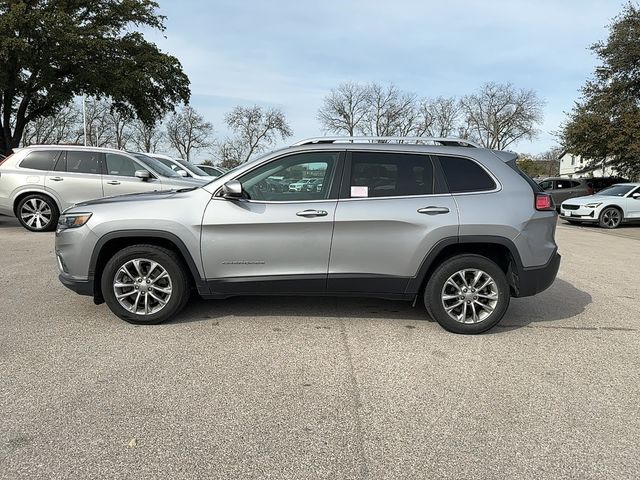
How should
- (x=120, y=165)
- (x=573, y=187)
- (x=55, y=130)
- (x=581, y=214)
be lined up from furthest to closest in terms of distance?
(x=55, y=130) → (x=573, y=187) → (x=581, y=214) → (x=120, y=165)

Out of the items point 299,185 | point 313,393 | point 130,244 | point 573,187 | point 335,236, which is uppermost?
point 573,187

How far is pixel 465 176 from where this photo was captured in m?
4.40

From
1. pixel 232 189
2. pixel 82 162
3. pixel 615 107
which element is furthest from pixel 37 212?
pixel 615 107

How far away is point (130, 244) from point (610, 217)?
16.0 metres

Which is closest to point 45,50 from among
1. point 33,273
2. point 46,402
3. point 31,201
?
point 31,201

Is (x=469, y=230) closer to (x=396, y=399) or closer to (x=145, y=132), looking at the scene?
(x=396, y=399)

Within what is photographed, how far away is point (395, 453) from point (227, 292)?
2.30 m

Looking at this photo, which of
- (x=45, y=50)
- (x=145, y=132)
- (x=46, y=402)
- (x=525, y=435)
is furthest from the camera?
(x=145, y=132)

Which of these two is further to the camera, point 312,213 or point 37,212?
point 37,212

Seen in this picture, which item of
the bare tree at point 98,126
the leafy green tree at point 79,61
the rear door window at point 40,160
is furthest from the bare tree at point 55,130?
the rear door window at point 40,160

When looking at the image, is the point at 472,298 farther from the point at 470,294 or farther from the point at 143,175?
the point at 143,175

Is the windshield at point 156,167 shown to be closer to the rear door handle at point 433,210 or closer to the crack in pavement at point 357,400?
the crack in pavement at point 357,400

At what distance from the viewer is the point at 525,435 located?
9.15 ft

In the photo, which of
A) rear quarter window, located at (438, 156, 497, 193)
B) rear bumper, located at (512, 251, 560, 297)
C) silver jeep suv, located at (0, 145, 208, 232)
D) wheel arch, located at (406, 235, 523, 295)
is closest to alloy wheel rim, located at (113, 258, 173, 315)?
wheel arch, located at (406, 235, 523, 295)
